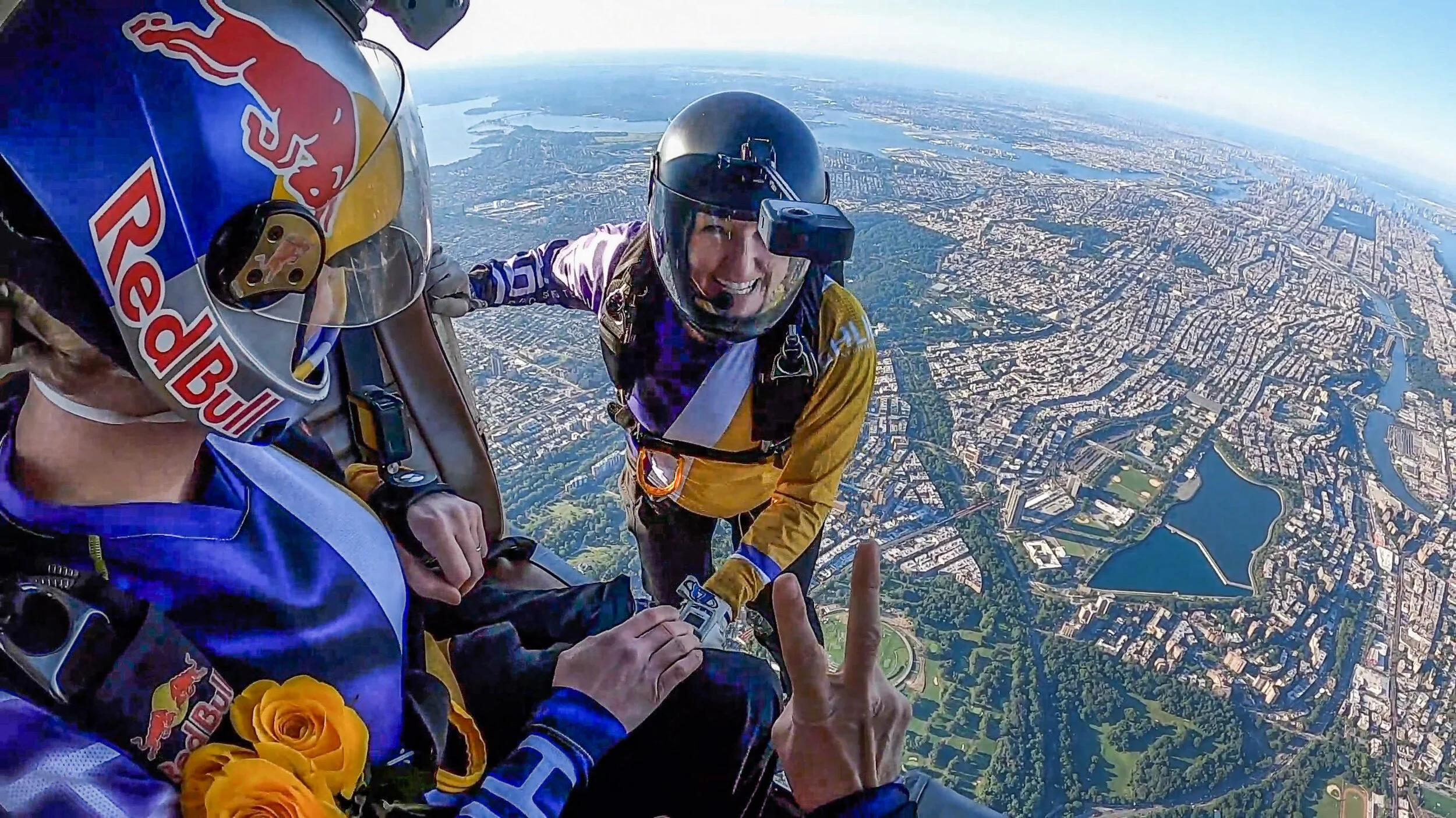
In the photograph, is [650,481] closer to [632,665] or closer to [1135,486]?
[632,665]

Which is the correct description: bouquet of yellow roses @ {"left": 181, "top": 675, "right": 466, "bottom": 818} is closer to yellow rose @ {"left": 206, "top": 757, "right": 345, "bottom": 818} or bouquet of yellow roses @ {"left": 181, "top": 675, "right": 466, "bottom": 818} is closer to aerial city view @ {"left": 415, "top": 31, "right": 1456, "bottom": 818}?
yellow rose @ {"left": 206, "top": 757, "right": 345, "bottom": 818}

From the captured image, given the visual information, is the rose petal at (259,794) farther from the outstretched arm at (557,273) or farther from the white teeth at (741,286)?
the outstretched arm at (557,273)

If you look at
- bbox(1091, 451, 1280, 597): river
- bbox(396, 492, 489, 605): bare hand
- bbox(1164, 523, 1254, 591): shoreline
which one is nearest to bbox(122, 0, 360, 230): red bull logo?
bbox(396, 492, 489, 605): bare hand

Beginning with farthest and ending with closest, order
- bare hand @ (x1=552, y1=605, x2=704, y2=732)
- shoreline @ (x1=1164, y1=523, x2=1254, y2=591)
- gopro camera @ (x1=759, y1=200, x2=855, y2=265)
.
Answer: shoreline @ (x1=1164, y1=523, x2=1254, y2=591), gopro camera @ (x1=759, y1=200, x2=855, y2=265), bare hand @ (x1=552, y1=605, x2=704, y2=732)

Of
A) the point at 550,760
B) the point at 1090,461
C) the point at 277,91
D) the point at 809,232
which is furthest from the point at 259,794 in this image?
the point at 1090,461

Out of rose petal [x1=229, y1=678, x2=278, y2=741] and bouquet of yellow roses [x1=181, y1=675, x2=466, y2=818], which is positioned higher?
rose petal [x1=229, y1=678, x2=278, y2=741]

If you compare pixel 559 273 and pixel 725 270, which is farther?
pixel 559 273

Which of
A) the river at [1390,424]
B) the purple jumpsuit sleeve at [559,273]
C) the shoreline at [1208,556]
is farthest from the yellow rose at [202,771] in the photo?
the river at [1390,424]
